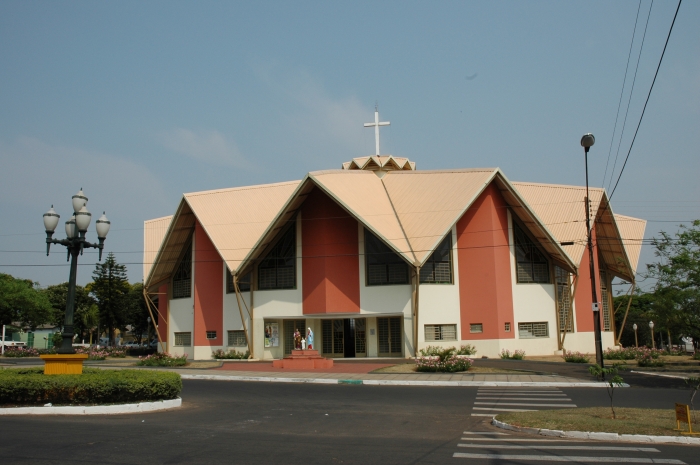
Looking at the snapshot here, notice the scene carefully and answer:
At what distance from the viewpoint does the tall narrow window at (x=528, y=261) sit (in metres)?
35.0

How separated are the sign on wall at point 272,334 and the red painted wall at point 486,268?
1064cm

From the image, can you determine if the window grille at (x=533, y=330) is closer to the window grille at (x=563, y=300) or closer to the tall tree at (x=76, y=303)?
the window grille at (x=563, y=300)

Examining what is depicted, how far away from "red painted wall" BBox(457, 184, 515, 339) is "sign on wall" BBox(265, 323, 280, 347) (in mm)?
10639

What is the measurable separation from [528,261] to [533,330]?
3.86 metres

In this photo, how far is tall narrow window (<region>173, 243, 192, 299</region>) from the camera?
3947cm

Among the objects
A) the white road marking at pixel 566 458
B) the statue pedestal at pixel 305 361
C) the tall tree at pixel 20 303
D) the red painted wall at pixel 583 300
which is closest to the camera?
the white road marking at pixel 566 458

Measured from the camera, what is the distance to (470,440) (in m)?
10.7

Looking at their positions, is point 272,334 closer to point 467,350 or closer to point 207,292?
point 207,292

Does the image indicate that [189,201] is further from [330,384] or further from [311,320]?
[330,384]

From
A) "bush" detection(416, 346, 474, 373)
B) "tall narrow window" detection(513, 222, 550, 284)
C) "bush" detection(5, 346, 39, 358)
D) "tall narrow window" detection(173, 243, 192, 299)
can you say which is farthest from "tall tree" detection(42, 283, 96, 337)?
"bush" detection(416, 346, 474, 373)

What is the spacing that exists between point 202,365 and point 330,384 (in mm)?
11876

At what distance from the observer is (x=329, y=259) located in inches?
1346

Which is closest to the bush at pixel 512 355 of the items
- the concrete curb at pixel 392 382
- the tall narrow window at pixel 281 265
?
the concrete curb at pixel 392 382

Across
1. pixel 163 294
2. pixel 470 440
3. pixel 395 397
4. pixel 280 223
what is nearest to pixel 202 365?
pixel 280 223
